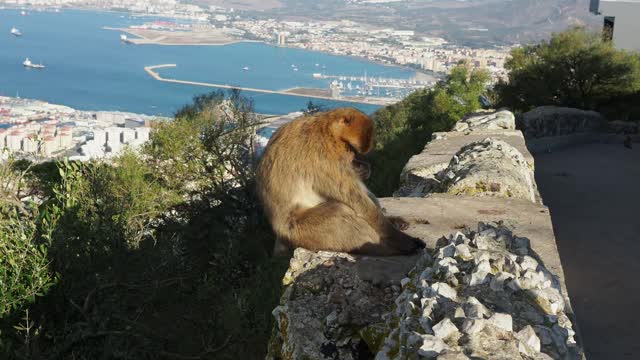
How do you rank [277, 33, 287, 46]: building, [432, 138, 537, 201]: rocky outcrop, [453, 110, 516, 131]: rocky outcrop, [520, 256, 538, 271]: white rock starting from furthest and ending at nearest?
[277, 33, 287, 46]: building → [453, 110, 516, 131]: rocky outcrop → [432, 138, 537, 201]: rocky outcrop → [520, 256, 538, 271]: white rock

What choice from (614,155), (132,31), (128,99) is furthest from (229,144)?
(132,31)

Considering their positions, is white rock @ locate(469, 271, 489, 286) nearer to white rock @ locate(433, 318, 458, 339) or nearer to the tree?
white rock @ locate(433, 318, 458, 339)

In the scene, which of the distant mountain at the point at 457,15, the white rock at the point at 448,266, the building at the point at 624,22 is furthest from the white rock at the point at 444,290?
the distant mountain at the point at 457,15

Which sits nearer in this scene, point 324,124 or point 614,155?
point 324,124

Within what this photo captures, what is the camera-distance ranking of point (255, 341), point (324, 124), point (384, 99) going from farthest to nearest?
point (384, 99), point (255, 341), point (324, 124)

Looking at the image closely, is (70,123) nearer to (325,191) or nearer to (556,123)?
(556,123)

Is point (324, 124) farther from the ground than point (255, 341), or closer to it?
farther from the ground

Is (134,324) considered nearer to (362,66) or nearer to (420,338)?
(420,338)

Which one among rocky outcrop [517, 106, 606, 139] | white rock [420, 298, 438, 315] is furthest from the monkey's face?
rocky outcrop [517, 106, 606, 139]
